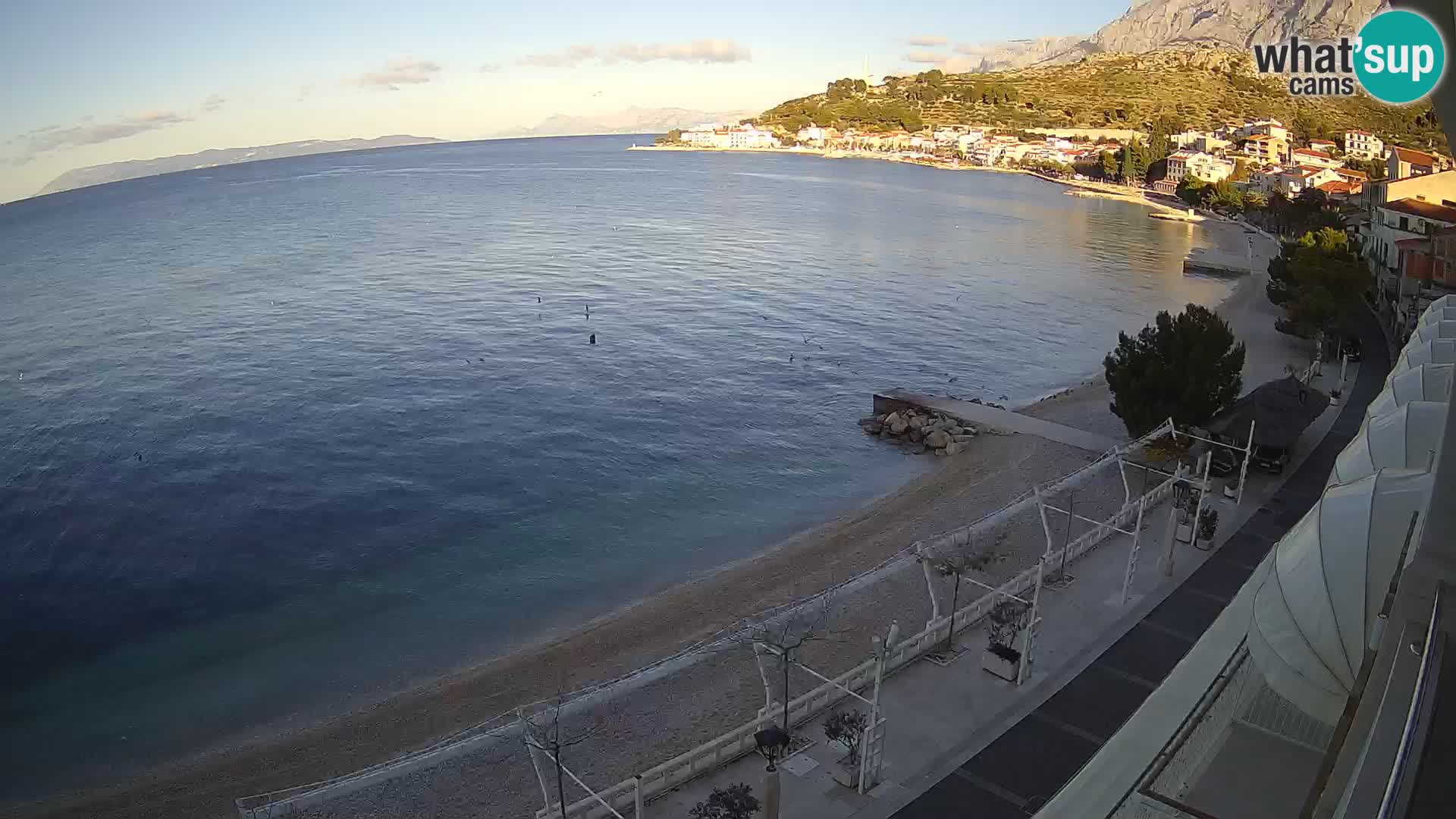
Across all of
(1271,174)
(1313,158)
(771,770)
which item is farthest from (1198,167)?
(771,770)

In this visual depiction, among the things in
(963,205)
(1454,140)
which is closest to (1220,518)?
(1454,140)

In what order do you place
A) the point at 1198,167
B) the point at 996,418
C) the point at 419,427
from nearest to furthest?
1. the point at 996,418
2. the point at 419,427
3. the point at 1198,167

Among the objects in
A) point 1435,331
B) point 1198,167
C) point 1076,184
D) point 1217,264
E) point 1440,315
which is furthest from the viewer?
point 1076,184

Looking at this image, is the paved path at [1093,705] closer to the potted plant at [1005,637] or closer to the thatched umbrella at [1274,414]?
the potted plant at [1005,637]

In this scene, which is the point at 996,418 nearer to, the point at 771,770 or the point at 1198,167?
the point at 771,770

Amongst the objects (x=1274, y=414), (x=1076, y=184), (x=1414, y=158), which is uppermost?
(x=1414, y=158)

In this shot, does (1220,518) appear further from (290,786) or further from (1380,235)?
(1380,235)

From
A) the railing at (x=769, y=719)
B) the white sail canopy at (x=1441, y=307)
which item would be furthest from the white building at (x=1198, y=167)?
the railing at (x=769, y=719)
